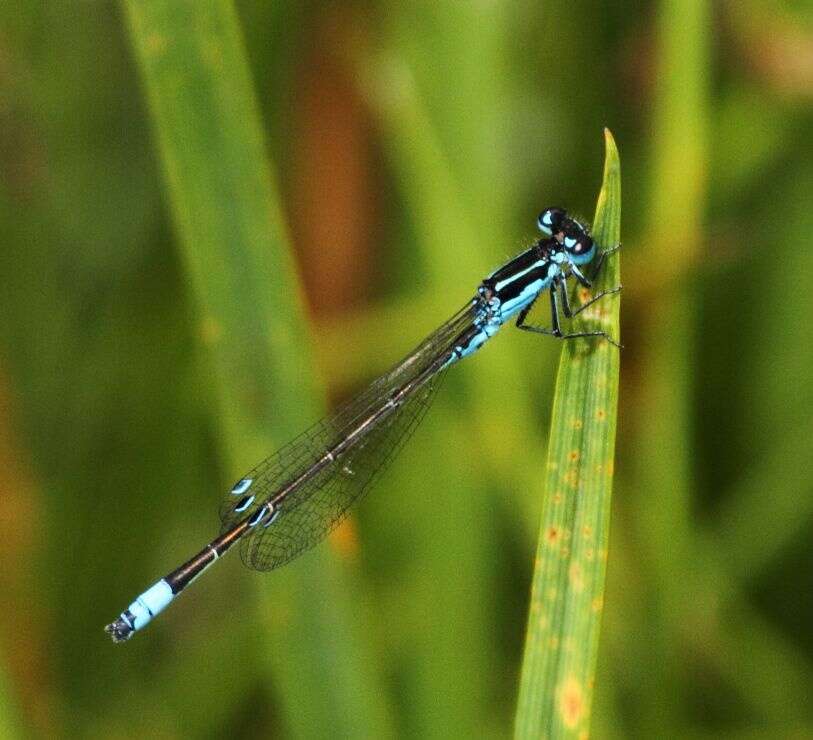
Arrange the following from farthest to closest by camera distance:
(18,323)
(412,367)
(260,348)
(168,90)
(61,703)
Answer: (18,323) → (61,703) → (412,367) → (260,348) → (168,90)

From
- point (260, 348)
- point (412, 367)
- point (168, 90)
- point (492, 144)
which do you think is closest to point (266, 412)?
point (260, 348)

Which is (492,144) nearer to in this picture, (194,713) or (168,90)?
(168,90)

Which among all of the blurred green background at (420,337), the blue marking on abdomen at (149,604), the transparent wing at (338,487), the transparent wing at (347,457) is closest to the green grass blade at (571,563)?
the transparent wing at (338,487)

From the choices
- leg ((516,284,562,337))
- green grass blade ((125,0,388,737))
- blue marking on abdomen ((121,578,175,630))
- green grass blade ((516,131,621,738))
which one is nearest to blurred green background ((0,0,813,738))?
leg ((516,284,562,337))

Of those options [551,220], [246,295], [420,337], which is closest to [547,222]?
[551,220]

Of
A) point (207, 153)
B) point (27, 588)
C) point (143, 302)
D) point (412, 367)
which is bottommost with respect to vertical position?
point (207, 153)

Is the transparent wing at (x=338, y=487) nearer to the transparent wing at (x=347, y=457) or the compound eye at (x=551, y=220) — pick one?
the transparent wing at (x=347, y=457)

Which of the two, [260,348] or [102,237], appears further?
[102,237]

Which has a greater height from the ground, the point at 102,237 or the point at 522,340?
the point at 102,237
